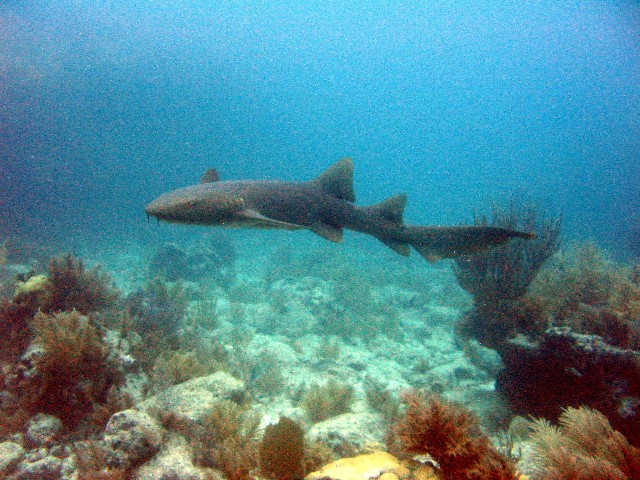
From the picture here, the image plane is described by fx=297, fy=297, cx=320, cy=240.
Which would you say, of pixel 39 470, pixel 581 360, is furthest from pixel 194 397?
pixel 581 360

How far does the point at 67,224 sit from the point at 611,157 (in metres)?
182

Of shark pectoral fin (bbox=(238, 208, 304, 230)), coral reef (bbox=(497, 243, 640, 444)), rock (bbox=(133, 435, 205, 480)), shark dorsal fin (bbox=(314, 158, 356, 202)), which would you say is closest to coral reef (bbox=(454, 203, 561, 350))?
coral reef (bbox=(497, 243, 640, 444))

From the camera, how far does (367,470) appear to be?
2381 mm

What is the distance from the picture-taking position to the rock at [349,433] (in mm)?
3914

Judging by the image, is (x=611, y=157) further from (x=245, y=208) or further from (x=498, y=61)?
(x=245, y=208)

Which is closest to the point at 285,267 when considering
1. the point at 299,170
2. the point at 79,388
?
the point at 79,388

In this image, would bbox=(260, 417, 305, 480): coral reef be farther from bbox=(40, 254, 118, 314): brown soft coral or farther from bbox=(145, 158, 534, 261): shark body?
bbox=(40, 254, 118, 314): brown soft coral

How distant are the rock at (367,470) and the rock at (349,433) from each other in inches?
48.7

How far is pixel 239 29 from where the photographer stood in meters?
62.9

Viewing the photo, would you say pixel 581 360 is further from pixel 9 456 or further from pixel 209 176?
pixel 9 456

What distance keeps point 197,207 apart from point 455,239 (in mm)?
3144

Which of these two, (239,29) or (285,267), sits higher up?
(239,29)

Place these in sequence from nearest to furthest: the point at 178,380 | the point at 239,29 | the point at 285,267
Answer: the point at 178,380 < the point at 285,267 < the point at 239,29

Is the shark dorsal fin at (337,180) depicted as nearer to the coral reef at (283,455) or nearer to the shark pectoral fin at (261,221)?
the shark pectoral fin at (261,221)
